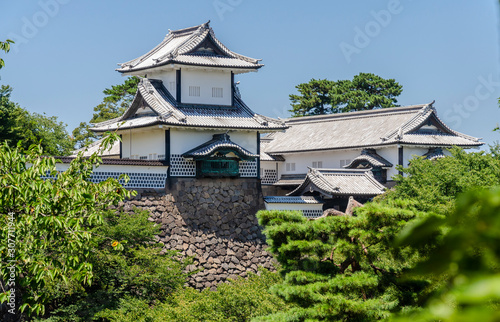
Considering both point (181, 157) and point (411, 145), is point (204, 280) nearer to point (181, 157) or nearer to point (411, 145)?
point (181, 157)

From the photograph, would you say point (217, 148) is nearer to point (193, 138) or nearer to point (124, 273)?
point (193, 138)

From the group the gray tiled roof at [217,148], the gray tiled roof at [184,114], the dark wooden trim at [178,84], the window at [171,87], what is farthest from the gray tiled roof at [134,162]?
the window at [171,87]

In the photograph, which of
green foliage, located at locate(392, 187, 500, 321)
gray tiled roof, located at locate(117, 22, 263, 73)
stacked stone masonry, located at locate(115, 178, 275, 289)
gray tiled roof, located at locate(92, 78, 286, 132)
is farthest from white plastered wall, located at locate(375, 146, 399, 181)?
green foliage, located at locate(392, 187, 500, 321)

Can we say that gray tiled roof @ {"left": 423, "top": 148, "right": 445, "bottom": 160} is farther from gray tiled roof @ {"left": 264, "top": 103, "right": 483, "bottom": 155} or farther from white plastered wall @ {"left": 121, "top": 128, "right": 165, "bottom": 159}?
white plastered wall @ {"left": 121, "top": 128, "right": 165, "bottom": 159}

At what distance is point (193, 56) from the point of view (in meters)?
22.2

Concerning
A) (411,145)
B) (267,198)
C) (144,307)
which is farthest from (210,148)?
(411,145)

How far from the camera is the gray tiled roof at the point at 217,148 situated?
2069 cm

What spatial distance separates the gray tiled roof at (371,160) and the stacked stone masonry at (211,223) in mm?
9681

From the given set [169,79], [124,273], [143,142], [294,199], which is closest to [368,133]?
[294,199]

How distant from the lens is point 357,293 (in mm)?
10695

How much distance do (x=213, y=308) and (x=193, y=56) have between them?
34.7ft

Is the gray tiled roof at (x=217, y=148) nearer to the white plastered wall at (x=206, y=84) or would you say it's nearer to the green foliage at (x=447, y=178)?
the white plastered wall at (x=206, y=84)

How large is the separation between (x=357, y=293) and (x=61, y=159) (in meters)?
10.4

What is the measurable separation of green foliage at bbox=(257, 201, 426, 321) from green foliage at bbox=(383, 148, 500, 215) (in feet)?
24.5
